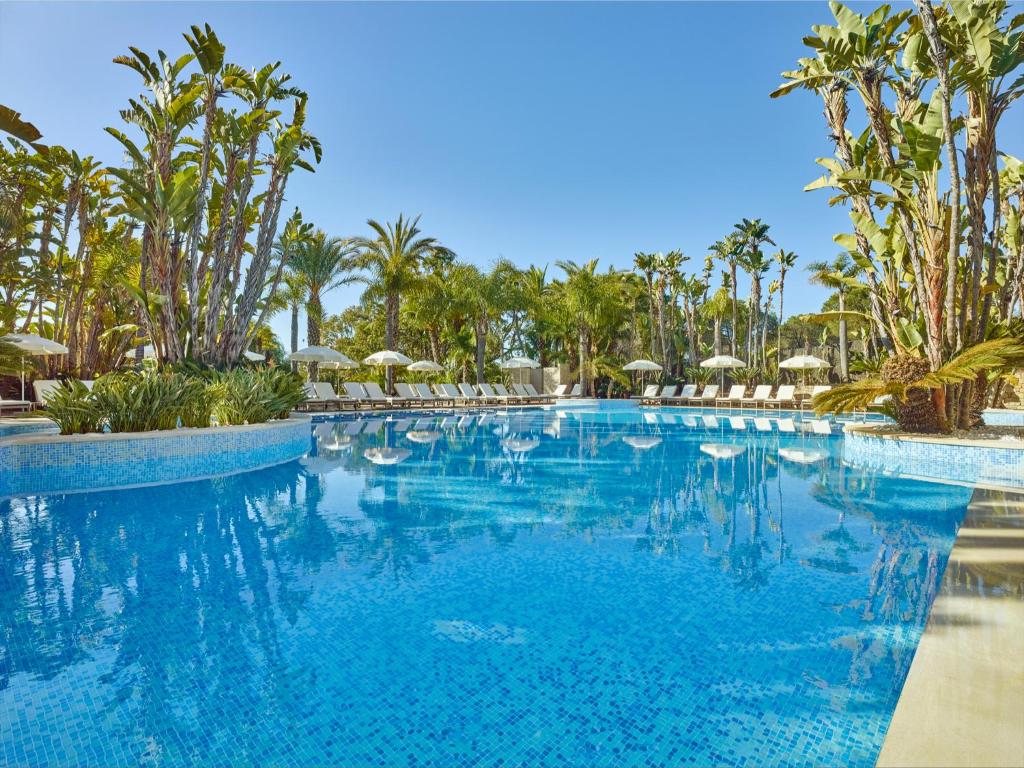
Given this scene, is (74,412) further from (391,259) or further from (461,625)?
(391,259)

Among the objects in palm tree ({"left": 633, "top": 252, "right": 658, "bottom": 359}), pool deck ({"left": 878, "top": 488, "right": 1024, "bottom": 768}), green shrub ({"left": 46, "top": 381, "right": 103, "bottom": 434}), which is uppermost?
palm tree ({"left": 633, "top": 252, "right": 658, "bottom": 359})

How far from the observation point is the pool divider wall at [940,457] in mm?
8188

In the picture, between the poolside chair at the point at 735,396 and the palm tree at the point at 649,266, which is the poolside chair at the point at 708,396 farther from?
the palm tree at the point at 649,266

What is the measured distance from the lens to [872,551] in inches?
197

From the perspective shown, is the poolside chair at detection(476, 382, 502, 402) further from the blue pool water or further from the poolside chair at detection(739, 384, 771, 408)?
the blue pool water

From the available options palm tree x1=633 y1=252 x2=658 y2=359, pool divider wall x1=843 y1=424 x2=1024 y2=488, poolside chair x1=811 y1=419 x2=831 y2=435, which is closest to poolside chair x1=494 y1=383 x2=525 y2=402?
palm tree x1=633 y1=252 x2=658 y2=359

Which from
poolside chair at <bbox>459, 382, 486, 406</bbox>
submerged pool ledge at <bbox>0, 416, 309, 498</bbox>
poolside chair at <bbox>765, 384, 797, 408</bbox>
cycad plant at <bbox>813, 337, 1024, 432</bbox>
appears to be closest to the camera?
submerged pool ledge at <bbox>0, 416, 309, 498</bbox>

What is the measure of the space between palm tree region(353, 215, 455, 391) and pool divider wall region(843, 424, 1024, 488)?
1903 cm

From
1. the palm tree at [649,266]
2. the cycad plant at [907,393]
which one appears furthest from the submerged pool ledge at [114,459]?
the palm tree at [649,266]

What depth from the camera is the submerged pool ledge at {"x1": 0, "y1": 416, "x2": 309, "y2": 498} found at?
7.57 m

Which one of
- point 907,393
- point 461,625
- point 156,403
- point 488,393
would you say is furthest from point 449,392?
point 461,625

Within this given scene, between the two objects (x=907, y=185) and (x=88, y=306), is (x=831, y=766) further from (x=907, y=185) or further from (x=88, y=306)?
(x=88, y=306)

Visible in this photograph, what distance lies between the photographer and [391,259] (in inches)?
1021

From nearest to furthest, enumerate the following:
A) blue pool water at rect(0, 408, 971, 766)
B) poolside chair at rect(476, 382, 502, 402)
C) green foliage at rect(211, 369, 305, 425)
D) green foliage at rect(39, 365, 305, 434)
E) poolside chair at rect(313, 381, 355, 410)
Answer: blue pool water at rect(0, 408, 971, 766) < green foliage at rect(39, 365, 305, 434) < green foliage at rect(211, 369, 305, 425) < poolside chair at rect(313, 381, 355, 410) < poolside chair at rect(476, 382, 502, 402)
